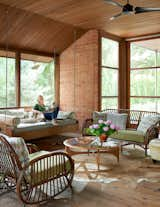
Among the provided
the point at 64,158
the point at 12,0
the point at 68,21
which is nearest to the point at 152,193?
the point at 64,158

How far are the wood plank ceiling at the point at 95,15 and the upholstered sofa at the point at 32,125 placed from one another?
2.58 meters

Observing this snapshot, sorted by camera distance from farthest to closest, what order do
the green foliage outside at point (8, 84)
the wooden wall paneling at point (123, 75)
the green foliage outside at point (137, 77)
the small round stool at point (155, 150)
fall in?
the wooden wall paneling at point (123, 75)
the green foliage outside at point (137, 77)
the green foliage outside at point (8, 84)
the small round stool at point (155, 150)

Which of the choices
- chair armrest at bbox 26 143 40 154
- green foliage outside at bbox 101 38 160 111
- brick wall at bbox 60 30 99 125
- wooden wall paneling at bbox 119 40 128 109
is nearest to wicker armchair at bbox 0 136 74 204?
chair armrest at bbox 26 143 40 154

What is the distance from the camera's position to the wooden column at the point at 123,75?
27.7 ft

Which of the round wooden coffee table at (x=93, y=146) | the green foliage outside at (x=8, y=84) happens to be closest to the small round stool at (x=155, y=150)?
the round wooden coffee table at (x=93, y=146)

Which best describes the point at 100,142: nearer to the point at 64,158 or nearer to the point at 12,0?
the point at 64,158

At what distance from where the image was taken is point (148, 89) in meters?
8.16

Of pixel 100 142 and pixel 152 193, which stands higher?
pixel 100 142

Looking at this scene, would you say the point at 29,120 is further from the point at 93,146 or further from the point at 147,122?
the point at 147,122

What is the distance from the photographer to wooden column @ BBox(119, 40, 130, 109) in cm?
845

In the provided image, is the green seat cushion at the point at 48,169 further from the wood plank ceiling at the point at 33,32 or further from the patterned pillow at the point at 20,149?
the wood plank ceiling at the point at 33,32

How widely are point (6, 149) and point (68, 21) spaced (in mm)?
5001

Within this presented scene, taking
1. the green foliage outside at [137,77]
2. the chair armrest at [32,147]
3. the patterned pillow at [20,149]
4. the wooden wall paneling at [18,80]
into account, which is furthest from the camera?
the green foliage outside at [137,77]

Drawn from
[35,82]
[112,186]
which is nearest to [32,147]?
[112,186]
